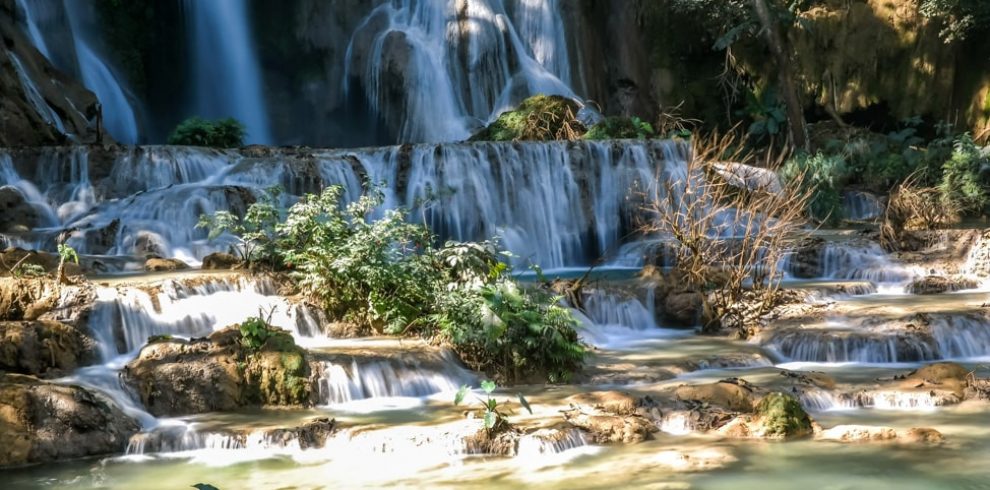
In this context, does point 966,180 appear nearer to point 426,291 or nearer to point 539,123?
point 539,123

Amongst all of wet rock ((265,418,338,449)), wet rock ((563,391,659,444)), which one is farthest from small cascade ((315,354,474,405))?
wet rock ((563,391,659,444))

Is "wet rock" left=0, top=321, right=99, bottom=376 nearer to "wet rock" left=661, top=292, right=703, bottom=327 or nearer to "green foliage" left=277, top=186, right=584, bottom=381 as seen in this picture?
"green foliage" left=277, top=186, right=584, bottom=381

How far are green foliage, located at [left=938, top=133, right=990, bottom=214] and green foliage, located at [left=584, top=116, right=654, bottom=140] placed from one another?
5353 mm

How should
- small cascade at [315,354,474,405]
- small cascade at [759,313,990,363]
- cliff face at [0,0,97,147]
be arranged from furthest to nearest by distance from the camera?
cliff face at [0,0,97,147] < small cascade at [759,313,990,363] < small cascade at [315,354,474,405]

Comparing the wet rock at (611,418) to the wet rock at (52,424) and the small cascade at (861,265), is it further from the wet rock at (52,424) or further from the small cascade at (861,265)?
the small cascade at (861,265)

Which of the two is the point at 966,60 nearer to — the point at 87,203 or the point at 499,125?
the point at 499,125

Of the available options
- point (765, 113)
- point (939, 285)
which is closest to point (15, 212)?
point (939, 285)

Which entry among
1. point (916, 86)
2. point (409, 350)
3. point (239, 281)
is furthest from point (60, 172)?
point (916, 86)

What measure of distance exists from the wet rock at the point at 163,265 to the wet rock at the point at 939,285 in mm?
9115

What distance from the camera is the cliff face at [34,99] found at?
1758cm

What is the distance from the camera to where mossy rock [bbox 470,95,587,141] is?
838 inches

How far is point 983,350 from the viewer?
11.5 metres

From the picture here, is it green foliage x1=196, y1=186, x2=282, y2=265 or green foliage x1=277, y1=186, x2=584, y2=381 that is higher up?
green foliage x1=196, y1=186, x2=282, y2=265

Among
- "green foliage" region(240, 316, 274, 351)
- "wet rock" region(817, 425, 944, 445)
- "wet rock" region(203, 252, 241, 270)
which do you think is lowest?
"wet rock" region(817, 425, 944, 445)
